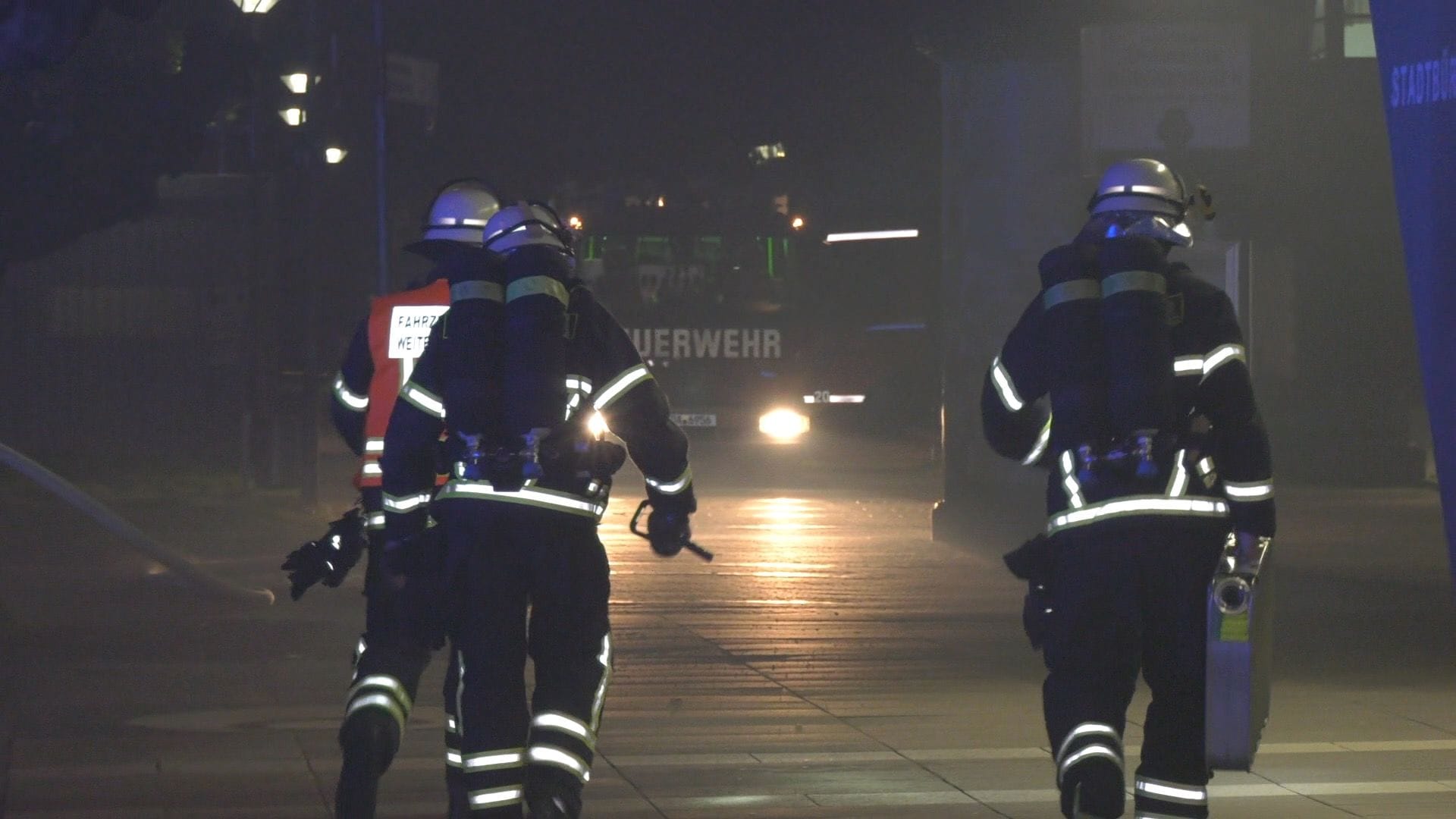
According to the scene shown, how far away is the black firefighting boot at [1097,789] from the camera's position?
542 centimetres

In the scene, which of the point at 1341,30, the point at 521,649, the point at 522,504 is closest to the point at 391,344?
the point at 522,504

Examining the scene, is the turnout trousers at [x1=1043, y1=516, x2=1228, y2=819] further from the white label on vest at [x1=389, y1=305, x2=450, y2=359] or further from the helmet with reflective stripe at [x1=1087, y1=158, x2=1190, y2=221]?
the white label on vest at [x1=389, y1=305, x2=450, y2=359]

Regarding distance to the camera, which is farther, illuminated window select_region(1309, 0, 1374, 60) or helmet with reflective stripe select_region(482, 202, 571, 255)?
illuminated window select_region(1309, 0, 1374, 60)

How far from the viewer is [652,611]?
12.5 meters

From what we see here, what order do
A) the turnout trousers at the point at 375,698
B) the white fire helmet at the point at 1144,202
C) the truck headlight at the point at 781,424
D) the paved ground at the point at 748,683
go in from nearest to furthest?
the white fire helmet at the point at 1144,202, the turnout trousers at the point at 375,698, the paved ground at the point at 748,683, the truck headlight at the point at 781,424

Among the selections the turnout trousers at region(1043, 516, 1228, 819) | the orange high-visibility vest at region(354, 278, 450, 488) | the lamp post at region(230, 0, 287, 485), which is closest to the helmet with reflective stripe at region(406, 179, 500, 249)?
the orange high-visibility vest at region(354, 278, 450, 488)

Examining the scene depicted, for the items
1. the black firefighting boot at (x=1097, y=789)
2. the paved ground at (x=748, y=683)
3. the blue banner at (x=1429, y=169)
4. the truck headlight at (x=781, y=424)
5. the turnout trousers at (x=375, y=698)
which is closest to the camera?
the blue banner at (x=1429, y=169)

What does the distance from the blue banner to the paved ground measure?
3.36 m

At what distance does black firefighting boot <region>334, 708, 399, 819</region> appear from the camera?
5.97 meters

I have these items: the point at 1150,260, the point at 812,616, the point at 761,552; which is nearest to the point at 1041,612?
the point at 1150,260

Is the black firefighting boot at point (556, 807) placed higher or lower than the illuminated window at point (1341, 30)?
lower

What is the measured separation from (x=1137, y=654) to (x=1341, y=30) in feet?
64.0

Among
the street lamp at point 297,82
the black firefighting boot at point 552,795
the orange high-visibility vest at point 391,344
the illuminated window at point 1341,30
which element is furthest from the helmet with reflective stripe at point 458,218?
the illuminated window at point 1341,30

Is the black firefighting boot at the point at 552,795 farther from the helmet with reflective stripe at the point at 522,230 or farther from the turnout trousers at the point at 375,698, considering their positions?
the helmet with reflective stripe at the point at 522,230
